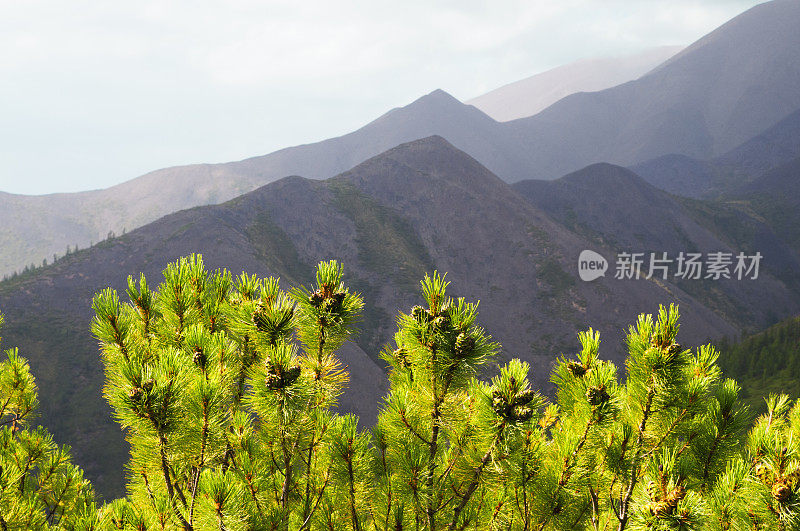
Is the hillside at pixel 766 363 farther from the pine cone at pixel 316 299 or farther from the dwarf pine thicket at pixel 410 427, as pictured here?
the pine cone at pixel 316 299

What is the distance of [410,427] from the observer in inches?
167

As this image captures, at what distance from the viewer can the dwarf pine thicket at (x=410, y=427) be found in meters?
3.38

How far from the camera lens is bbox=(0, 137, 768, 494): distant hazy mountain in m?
48.8

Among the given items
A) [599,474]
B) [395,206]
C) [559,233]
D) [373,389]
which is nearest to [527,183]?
[559,233]

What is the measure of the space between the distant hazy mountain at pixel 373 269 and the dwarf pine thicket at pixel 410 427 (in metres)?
42.7

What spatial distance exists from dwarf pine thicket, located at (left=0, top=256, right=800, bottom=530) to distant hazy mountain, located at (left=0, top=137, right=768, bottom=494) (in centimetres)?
4271

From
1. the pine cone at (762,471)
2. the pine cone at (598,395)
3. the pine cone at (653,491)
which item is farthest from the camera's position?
the pine cone at (598,395)

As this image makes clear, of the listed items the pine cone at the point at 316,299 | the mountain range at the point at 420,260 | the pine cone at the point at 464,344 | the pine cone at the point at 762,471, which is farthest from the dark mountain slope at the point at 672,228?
the pine cone at the point at 316,299

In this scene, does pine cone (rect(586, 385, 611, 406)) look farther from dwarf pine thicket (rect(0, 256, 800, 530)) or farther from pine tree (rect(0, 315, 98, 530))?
pine tree (rect(0, 315, 98, 530))

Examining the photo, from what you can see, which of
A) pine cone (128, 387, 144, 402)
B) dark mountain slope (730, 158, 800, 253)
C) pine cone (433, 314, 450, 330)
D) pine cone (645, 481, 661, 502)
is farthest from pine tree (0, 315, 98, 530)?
dark mountain slope (730, 158, 800, 253)

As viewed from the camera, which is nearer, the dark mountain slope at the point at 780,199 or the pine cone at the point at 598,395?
the pine cone at the point at 598,395

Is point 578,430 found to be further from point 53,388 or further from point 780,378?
point 780,378

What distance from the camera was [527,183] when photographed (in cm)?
15362

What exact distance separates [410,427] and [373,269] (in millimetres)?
77951
